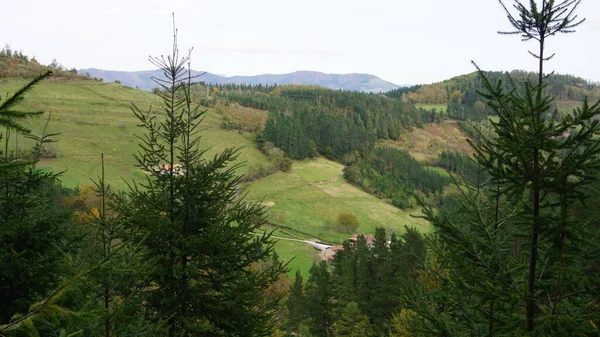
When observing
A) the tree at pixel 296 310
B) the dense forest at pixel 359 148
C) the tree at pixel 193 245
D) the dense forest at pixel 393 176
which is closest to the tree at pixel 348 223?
the dense forest at pixel 359 148

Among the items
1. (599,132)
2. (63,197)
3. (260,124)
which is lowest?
(63,197)

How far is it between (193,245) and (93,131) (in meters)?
99.7

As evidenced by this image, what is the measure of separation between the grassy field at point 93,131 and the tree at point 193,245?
212ft

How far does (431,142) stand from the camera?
528 ft

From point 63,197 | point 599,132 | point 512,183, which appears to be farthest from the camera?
point 63,197

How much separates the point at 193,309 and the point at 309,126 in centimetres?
12139

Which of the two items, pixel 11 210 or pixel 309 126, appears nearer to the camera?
pixel 11 210

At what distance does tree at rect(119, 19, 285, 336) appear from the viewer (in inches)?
322

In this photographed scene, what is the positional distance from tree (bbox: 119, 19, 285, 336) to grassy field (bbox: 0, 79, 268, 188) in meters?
64.6

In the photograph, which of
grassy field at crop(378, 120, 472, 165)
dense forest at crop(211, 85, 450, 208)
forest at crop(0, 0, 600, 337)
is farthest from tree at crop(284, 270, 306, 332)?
grassy field at crop(378, 120, 472, 165)

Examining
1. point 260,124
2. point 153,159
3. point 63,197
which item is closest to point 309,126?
point 260,124

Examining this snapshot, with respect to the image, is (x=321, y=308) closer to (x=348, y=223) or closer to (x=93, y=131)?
(x=348, y=223)

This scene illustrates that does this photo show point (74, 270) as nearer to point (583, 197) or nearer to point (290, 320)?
point (583, 197)

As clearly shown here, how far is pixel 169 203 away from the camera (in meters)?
8.75
